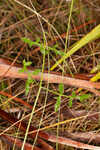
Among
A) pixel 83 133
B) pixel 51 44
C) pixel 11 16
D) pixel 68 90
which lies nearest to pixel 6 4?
pixel 11 16

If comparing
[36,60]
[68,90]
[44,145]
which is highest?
[36,60]

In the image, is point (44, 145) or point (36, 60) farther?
point (36, 60)

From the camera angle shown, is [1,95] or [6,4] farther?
[6,4]

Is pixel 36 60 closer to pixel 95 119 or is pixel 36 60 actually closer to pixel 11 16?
pixel 11 16

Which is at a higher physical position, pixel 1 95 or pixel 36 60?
pixel 36 60

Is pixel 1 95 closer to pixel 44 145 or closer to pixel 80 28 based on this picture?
pixel 44 145

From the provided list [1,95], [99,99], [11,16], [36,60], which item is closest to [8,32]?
[11,16]
